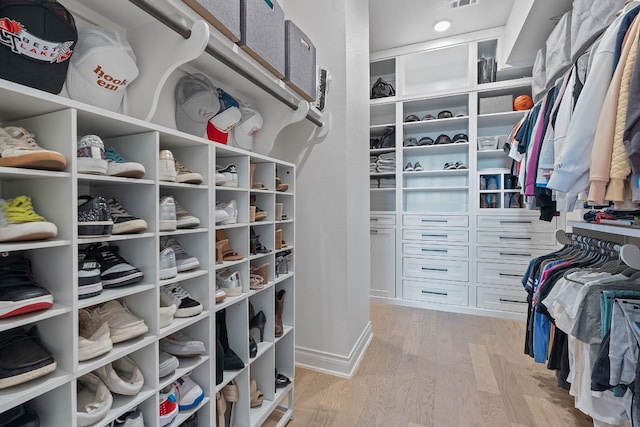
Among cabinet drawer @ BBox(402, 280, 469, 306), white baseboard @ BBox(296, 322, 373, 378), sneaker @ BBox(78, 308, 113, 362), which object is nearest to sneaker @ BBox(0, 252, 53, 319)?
sneaker @ BBox(78, 308, 113, 362)

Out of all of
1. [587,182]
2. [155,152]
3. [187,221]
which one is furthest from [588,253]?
[155,152]

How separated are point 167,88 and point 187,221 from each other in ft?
1.86

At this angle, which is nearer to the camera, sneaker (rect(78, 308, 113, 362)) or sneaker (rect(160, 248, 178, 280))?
sneaker (rect(78, 308, 113, 362))

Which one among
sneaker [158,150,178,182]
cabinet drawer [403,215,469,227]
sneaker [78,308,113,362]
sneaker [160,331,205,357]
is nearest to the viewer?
sneaker [78,308,113,362]

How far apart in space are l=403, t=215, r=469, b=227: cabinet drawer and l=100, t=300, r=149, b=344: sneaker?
2.84 m

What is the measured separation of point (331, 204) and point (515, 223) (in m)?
2.00

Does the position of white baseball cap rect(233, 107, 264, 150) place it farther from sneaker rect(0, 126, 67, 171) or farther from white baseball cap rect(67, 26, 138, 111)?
sneaker rect(0, 126, 67, 171)

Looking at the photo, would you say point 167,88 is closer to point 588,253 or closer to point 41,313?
point 41,313

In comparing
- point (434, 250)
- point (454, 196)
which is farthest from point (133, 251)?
point (454, 196)

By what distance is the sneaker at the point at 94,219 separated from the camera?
0.71 metres

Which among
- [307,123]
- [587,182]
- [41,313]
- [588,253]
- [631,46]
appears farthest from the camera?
[307,123]

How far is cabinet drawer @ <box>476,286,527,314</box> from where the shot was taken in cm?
289

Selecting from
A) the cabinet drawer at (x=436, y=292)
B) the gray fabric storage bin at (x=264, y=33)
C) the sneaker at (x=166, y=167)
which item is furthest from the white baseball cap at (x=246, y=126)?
the cabinet drawer at (x=436, y=292)

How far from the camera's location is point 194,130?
49.3 inches
